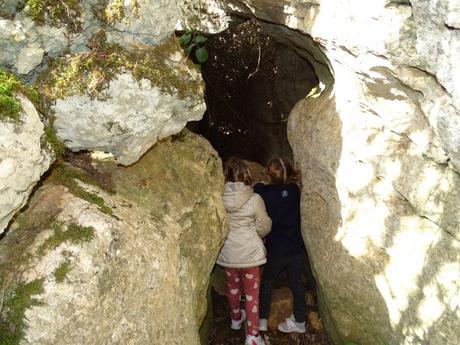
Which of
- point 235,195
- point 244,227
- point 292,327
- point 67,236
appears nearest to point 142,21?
point 67,236

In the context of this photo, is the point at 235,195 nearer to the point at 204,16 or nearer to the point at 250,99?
the point at 204,16

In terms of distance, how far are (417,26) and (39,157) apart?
2.70 meters

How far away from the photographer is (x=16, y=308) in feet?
8.68

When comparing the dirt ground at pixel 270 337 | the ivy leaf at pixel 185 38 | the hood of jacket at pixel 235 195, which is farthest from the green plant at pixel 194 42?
the dirt ground at pixel 270 337

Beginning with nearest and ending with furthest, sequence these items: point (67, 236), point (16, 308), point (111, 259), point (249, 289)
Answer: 1. point (16, 308)
2. point (67, 236)
3. point (111, 259)
4. point (249, 289)

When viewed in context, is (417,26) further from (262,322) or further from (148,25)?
(262,322)

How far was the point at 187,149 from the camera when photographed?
4703mm

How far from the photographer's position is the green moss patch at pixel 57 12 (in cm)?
311

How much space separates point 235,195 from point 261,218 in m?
0.45

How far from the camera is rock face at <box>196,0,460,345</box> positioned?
321 cm

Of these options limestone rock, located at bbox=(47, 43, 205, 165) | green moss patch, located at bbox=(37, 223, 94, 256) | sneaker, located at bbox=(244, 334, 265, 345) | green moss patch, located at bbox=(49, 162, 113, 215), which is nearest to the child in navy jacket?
sneaker, located at bbox=(244, 334, 265, 345)

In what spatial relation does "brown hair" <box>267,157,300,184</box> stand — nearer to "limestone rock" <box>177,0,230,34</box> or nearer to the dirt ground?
"limestone rock" <box>177,0,230,34</box>

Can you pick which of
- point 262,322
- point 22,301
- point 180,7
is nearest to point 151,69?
point 180,7

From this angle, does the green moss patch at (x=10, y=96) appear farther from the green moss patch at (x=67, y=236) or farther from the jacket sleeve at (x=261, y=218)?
the jacket sleeve at (x=261, y=218)
